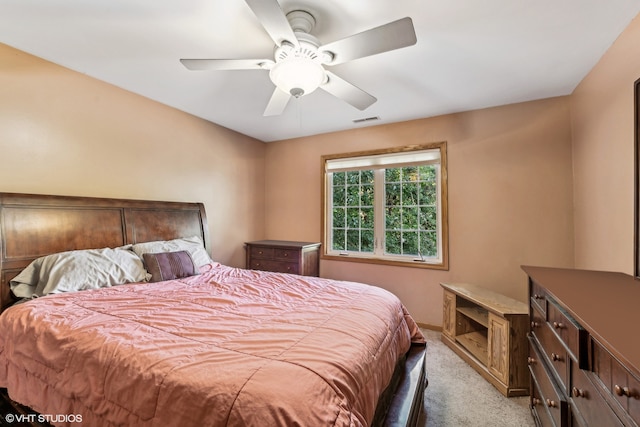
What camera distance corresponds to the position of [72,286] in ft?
6.33

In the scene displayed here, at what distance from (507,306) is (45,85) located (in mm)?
4167

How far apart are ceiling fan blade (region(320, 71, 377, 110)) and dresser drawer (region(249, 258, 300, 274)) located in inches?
83.0

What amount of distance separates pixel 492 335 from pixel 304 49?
2.56 m

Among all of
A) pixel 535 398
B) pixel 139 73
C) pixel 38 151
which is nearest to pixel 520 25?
pixel 535 398

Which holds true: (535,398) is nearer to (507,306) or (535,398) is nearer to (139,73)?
(507,306)

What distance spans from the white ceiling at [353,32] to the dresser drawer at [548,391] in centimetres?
202

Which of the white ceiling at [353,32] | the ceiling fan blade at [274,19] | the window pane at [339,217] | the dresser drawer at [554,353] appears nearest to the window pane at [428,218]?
the window pane at [339,217]

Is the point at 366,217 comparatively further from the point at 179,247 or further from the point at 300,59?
the point at 300,59

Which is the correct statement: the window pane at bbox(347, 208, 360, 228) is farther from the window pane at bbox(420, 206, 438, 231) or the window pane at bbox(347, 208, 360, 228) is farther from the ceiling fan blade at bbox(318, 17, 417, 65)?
the ceiling fan blade at bbox(318, 17, 417, 65)

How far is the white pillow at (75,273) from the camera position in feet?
6.17

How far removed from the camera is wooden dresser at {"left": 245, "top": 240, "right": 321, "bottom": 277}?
3.47m

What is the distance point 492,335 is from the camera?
89.0 inches

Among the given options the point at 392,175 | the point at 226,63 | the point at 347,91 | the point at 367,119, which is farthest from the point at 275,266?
the point at 226,63

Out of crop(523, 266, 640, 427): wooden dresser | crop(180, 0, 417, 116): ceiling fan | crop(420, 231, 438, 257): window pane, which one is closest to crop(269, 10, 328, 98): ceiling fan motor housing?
crop(180, 0, 417, 116): ceiling fan
